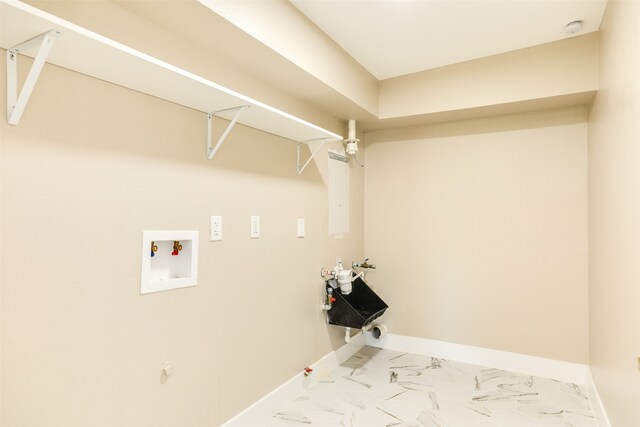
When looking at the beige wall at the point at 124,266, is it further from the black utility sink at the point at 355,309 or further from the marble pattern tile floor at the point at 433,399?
the black utility sink at the point at 355,309

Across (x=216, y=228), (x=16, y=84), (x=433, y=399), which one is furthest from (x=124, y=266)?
(x=433, y=399)

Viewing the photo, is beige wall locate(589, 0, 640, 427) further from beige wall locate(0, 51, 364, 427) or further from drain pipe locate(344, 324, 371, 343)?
beige wall locate(0, 51, 364, 427)

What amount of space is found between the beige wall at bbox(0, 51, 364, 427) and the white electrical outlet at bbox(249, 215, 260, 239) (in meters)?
0.04

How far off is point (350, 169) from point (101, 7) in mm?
2248

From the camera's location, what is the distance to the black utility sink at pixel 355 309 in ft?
8.82

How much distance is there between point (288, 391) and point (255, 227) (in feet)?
3.67

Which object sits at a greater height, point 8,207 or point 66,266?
point 8,207

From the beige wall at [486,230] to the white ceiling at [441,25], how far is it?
714 millimetres

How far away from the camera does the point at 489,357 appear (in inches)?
117

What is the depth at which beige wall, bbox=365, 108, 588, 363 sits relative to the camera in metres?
2.73

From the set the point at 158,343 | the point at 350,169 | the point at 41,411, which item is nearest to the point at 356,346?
the point at 350,169

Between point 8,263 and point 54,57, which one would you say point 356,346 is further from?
point 54,57

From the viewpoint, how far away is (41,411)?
124cm

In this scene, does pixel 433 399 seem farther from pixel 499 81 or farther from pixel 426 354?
pixel 499 81
